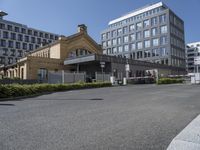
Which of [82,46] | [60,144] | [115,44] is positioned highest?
[115,44]

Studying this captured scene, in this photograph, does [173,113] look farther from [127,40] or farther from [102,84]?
[127,40]

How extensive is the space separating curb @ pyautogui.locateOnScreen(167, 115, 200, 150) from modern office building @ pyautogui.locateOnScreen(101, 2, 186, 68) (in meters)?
63.5

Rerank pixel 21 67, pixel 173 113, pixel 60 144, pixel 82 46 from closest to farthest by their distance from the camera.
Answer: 1. pixel 60 144
2. pixel 173 113
3. pixel 21 67
4. pixel 82 46

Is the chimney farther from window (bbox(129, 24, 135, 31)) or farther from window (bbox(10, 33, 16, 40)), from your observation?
window (bbox(10, 33, 16, 40))

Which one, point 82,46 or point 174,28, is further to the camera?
point 174,28

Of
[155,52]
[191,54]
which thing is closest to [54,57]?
[155,52]

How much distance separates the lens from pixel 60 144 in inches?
186

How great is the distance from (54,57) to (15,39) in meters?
50.4

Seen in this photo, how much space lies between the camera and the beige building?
35.1 meters

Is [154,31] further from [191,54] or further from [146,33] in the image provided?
[191,54]

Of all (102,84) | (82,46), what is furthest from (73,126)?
(82,46)

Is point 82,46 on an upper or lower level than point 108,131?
upper

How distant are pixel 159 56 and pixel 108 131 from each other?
6676cm

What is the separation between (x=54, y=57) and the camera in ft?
138
